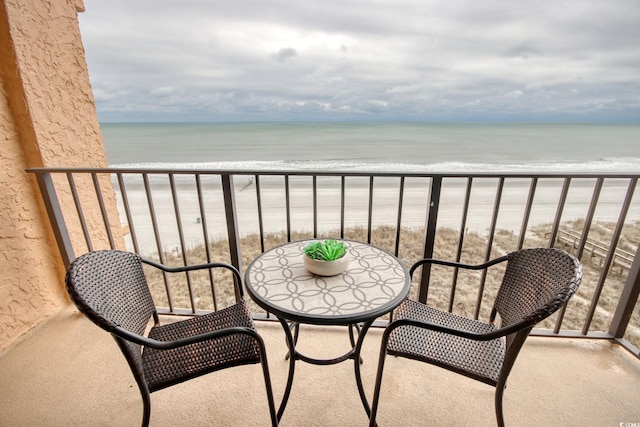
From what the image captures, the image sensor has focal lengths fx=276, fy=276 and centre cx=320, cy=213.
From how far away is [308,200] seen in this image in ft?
32.0

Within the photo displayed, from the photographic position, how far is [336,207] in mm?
9156

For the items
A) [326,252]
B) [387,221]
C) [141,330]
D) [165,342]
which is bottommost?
[387,221]

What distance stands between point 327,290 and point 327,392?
2.40 feet

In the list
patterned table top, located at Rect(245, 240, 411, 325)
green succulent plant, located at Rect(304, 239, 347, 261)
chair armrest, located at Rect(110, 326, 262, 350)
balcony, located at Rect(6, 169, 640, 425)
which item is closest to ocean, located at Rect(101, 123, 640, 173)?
balcony, located at Rect(6, 169, 640, 425)

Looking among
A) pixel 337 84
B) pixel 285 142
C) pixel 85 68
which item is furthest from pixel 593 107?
pixel 85 68

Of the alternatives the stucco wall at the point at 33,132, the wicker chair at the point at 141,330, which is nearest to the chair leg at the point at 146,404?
the wicker chair at the point at 141,330

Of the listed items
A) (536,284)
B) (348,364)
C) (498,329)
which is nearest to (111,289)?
(348,364)

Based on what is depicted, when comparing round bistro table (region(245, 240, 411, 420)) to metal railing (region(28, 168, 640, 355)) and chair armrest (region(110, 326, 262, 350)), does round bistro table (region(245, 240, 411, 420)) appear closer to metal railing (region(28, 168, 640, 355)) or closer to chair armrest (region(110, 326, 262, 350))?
chair armrest (region(110, 326, 262, 350))

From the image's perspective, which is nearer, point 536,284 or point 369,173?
point 536,284

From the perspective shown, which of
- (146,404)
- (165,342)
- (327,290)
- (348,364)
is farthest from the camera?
(348,364)

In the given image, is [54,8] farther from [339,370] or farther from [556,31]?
[556,31]

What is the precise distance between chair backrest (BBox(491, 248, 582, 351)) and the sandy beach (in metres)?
5.07

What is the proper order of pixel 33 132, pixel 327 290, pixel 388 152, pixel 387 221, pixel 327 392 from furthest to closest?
pixel 388 152
pixel 387 221
pixel 33 132
pixel 327 392
pixel 327 290

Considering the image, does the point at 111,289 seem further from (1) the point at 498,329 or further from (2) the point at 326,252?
(1) the point at 498,329
